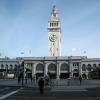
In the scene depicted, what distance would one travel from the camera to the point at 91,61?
176 metres

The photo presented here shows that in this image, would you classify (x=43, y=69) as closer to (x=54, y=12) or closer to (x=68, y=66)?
(x=68, y=66)

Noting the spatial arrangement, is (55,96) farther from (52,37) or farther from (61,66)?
(52,37)

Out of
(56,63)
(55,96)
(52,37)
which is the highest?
(52,37)

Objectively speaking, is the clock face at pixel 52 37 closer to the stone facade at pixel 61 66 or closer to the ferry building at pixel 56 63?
the ferry building at pixel 56 63

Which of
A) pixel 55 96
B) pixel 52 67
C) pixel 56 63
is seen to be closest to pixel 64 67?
pixel 56 63

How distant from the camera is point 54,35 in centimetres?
17225

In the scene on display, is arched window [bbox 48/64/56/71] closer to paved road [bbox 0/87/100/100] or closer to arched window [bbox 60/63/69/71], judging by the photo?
arched window [bbox 60/63/69/71]

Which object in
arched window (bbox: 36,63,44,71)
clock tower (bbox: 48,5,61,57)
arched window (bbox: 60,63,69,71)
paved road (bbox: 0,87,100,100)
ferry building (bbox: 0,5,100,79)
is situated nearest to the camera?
paved road (bbox: 0,87,100,100)

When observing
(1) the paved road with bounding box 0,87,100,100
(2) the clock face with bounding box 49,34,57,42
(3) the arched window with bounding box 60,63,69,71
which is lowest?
(1) the paved road with bounding box 0,87,100,100

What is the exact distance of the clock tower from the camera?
169500 millimetres

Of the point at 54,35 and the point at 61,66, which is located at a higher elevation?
the point at 54,35

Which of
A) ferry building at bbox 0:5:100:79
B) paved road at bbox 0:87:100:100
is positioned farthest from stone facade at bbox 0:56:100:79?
paved road at bbox 0:87:100:100

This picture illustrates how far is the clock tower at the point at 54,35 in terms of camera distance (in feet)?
556

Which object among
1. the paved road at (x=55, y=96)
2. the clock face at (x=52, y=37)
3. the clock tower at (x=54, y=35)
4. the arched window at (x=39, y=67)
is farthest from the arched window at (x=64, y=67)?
the paved road at (x=55, y=96)
